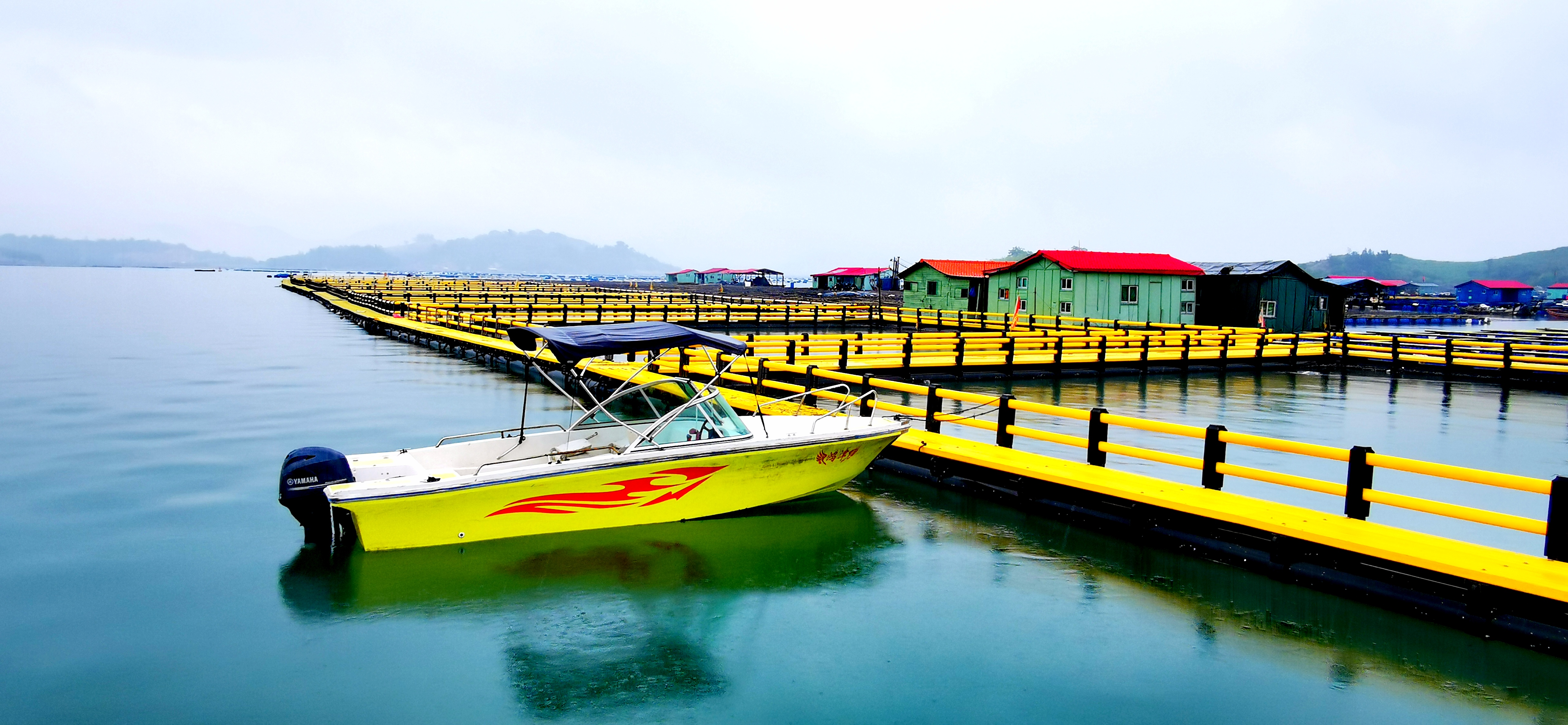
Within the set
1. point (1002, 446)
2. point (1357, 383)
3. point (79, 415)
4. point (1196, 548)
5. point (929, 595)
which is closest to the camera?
point (929, 595)

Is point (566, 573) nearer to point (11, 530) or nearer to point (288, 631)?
point (288, 631)

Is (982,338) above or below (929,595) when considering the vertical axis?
above

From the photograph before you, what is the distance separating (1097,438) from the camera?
12.2 m

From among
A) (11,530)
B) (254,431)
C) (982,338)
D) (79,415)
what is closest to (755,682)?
(11,530)

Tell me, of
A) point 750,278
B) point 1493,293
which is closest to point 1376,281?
point 1493,293

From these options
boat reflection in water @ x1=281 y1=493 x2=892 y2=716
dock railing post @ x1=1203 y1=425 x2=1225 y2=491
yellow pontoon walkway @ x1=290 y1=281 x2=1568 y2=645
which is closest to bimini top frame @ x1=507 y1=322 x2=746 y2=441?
boat reflection in water @ x1=281 y1=493 x2=892 y2=716

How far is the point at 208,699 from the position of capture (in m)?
7.31

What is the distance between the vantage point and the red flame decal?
1039cm

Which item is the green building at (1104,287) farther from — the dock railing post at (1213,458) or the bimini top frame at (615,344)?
the bimini top frame at (615,344)

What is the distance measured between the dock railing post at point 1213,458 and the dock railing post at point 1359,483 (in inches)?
58.4

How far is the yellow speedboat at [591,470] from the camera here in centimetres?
1003

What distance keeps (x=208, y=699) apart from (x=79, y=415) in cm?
1774

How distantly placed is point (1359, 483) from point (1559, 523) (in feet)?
5.56

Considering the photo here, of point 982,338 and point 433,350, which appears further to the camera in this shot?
point 433,350
